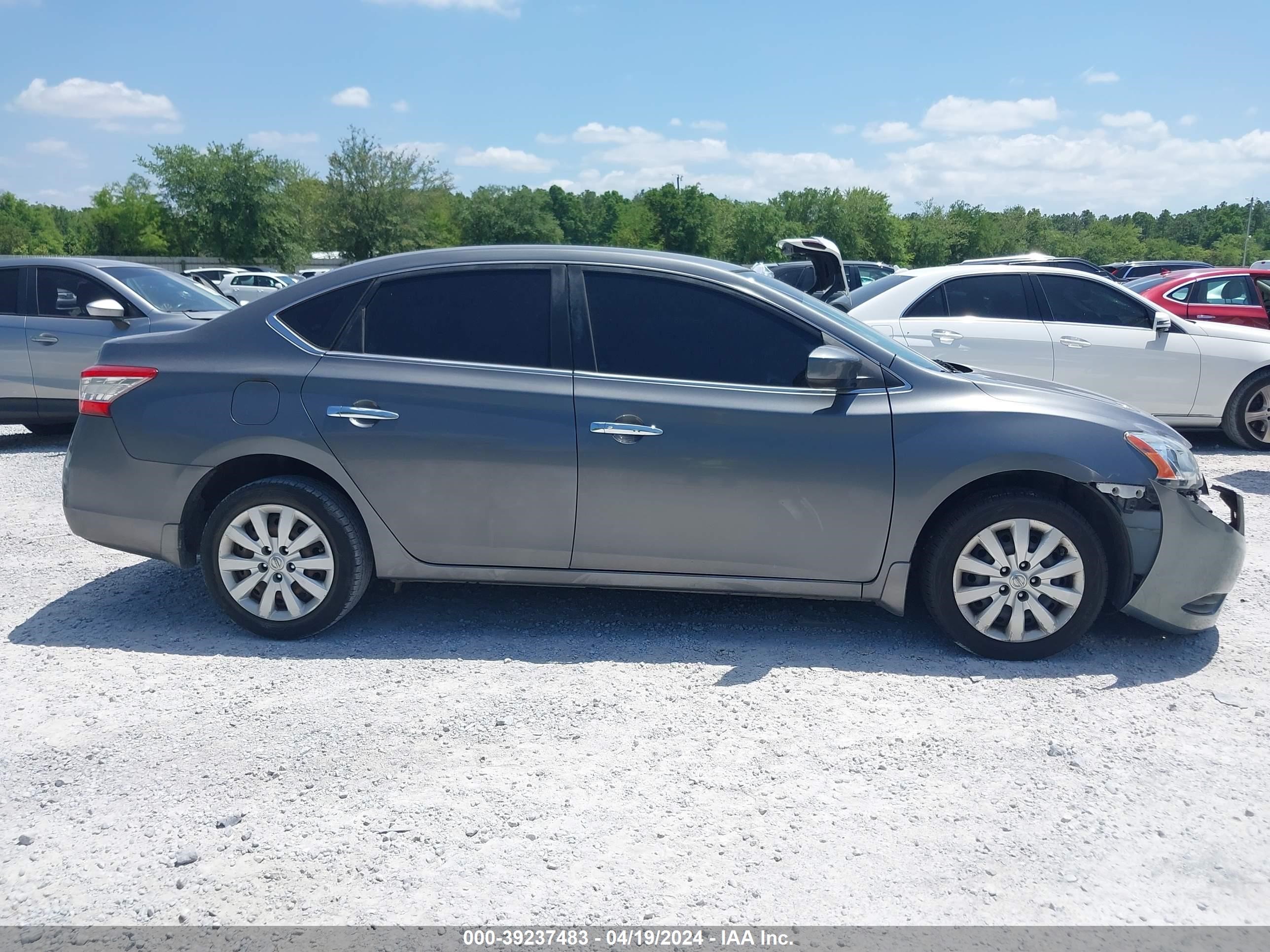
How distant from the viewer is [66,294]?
9.21m

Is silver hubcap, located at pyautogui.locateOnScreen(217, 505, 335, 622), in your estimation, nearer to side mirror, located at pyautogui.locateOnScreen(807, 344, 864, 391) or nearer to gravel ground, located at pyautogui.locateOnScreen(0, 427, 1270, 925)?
gravel ground, located at pyautogui.locateOnScreen(0, 427, 1270, 925)

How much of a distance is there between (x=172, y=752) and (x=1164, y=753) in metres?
3.58

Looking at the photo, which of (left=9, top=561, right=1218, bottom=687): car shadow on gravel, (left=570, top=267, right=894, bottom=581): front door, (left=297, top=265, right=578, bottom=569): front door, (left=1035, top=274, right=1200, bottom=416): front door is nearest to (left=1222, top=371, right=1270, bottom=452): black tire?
(left=1035, top=274, right=1200, bottom=416): front door

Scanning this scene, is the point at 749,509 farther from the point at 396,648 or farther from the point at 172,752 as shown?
the point at 172,752

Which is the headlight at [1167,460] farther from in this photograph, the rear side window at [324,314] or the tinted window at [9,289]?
the tinted window at [9,289]

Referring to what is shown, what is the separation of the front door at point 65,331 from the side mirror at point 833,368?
7165mm

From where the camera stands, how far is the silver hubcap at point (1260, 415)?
9.32 m

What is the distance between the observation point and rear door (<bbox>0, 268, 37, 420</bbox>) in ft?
29.7

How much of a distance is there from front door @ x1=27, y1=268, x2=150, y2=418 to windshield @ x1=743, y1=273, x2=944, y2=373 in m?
6.78

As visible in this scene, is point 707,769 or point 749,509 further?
point 749,509

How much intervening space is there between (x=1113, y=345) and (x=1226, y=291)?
4895 mm

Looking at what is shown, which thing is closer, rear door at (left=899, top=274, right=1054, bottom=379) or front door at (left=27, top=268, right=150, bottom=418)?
rear door at (left=899, top=274, right=1054, bottom=379)

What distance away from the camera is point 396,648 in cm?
439

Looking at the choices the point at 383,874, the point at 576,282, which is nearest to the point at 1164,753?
the point at 383,874
